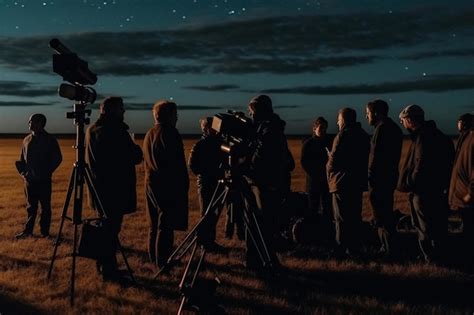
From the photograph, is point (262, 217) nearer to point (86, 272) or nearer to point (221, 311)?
point (221, 311)

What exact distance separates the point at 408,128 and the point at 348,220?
5.35 feet

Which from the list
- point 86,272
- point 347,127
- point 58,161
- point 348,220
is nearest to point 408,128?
point 347,127

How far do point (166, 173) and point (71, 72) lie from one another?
1717 mm

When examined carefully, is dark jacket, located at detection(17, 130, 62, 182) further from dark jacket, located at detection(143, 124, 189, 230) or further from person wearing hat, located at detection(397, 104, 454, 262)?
person wearing hat, located at detection(397, 104, 454, 262)

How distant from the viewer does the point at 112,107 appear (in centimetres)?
722

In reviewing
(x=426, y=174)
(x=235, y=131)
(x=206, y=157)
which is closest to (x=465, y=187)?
(x=426, y=174)

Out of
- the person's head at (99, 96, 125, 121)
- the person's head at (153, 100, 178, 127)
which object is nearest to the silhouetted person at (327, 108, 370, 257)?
the person's head at (153, 100, 178, 127)

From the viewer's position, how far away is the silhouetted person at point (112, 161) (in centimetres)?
723

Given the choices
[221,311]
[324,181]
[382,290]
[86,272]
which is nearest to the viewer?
[221,311]

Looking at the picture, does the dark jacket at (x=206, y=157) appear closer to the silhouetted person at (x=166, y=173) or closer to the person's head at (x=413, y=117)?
the silhouetted person at (x=166, y=173)

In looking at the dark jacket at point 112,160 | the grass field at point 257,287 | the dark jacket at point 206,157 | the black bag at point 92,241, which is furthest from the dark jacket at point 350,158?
the black bag at point 92,241

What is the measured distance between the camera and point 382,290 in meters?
7.05

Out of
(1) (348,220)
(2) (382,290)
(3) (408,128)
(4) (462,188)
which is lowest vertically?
(2) (382,290)

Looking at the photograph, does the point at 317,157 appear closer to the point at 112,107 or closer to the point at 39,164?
the point at 112,107
